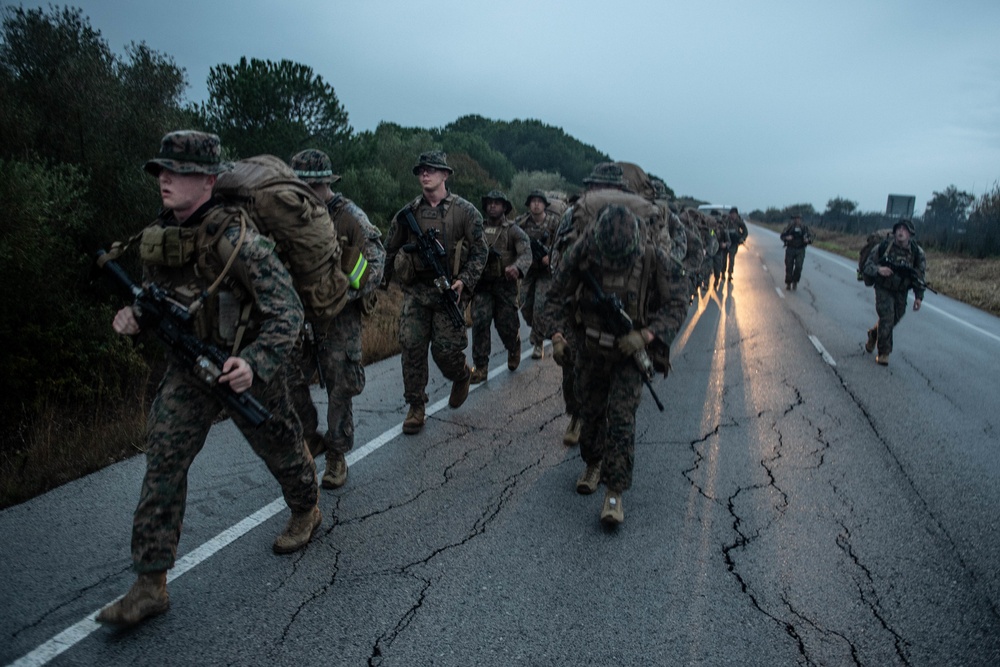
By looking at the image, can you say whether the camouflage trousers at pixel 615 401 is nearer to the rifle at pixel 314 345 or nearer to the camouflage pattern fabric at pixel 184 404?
the rifle at pixel 314 345

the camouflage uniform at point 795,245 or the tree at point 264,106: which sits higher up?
the tree at point 264,106

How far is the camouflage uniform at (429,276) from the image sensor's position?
18.5 feet

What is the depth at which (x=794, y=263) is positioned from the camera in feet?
54.7

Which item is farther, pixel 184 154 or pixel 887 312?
pixel 887 312

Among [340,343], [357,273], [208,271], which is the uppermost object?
[208,271]

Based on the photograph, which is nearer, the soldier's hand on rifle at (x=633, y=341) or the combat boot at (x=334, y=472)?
the soldier's hand on rifle at (x=633, y=341)

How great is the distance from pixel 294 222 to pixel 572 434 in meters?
3.02

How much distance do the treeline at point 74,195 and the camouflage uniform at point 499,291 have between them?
350 centimetres

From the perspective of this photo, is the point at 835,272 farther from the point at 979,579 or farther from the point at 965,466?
the point at 979,579

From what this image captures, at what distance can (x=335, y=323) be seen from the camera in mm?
4426

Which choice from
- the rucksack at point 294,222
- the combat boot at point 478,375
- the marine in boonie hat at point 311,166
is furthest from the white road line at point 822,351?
the rucksack at point 294,222

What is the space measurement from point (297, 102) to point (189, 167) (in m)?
16.5

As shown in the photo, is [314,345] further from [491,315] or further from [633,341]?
[491,315]

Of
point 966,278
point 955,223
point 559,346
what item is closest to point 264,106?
point 559,346
